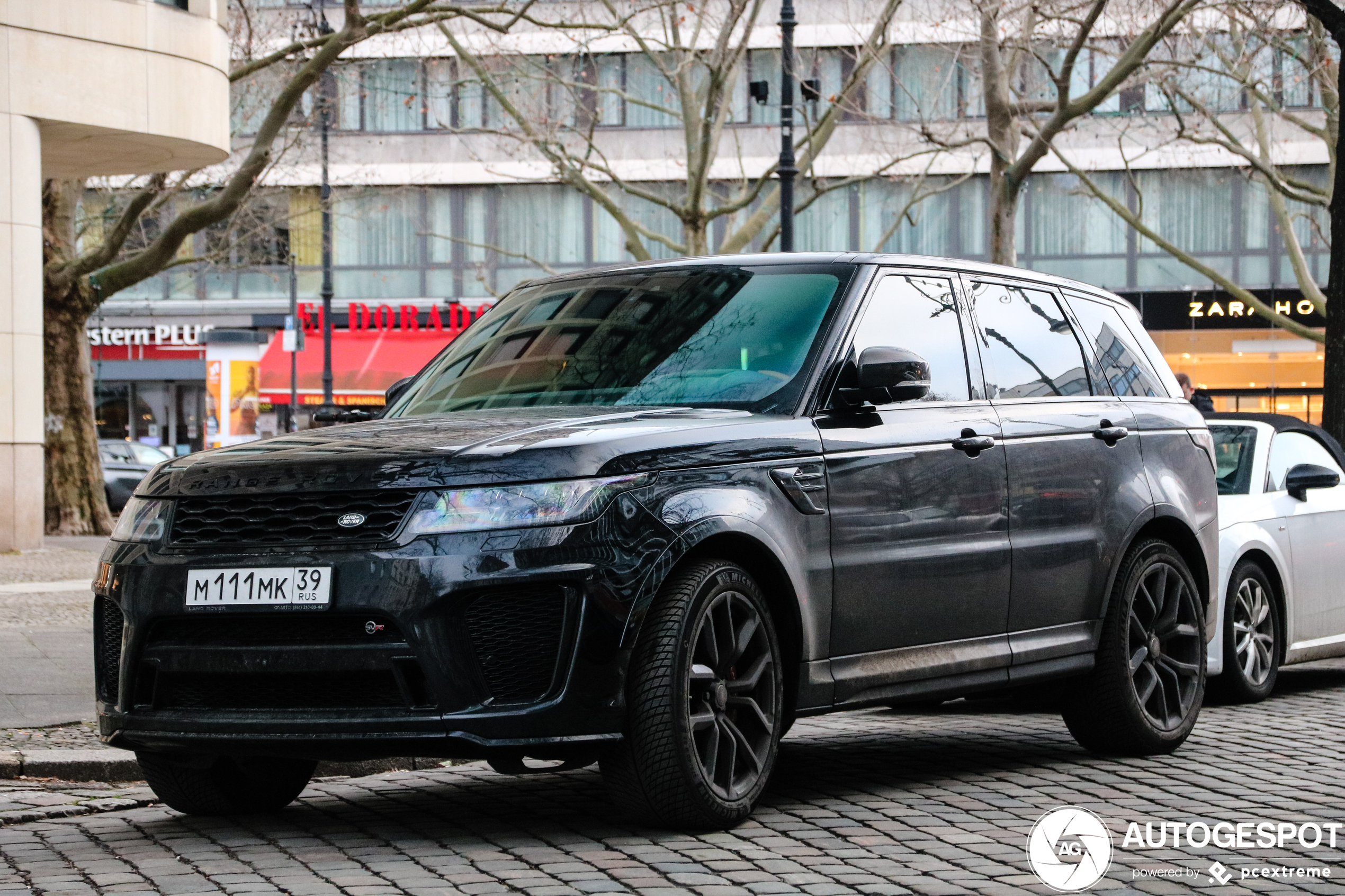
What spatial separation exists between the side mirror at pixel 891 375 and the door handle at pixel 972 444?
1.34ft

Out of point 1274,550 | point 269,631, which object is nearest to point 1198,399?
point 1274,550

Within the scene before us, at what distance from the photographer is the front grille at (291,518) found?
5.46 m

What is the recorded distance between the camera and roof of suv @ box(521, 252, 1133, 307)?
271 inches

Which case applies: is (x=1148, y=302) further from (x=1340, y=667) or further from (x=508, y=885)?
(x=508, y=885)

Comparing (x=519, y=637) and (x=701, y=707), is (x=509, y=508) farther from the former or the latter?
(x=701, y=707)

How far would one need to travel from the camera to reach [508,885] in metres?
5.18

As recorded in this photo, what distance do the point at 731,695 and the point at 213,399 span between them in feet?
147

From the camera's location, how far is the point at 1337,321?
15445 millimetres

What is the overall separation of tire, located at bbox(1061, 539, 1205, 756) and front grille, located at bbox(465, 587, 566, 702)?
2.89 m

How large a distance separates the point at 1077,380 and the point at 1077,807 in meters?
2.01

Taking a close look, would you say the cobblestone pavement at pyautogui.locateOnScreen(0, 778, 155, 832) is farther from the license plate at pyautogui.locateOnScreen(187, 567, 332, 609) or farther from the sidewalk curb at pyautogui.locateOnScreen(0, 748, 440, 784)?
the license plate at pyautogui.locateOnScreen(187, 567, 332, 609)

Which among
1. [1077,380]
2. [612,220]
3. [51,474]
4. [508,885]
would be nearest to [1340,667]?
[1077,380]

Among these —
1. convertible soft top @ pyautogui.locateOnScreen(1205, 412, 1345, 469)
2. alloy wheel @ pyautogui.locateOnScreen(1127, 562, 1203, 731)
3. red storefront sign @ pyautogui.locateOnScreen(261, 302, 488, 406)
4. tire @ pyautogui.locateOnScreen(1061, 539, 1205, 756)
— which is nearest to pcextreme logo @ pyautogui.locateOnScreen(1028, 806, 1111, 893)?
tire @ pyautogui.locateOnScreen(1061, 539, 1205, 756)

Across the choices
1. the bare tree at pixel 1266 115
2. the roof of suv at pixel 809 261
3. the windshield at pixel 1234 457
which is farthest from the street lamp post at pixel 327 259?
the roof of suv at pixel 809 261
